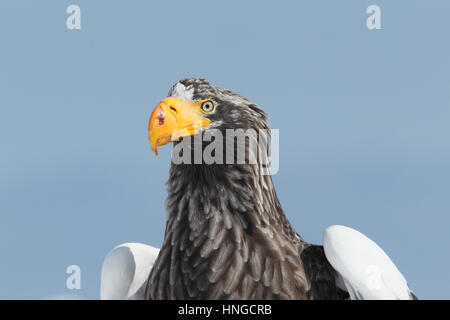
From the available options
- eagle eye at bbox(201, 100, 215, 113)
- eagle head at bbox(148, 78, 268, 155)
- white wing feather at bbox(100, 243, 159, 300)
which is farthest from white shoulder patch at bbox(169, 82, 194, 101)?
white wing feather at bbox(100, 243, 159, 300)

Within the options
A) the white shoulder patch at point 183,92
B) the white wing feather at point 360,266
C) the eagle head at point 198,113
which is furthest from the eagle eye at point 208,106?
→ the white wing feather at point 360,266

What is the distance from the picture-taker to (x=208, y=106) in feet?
18.0

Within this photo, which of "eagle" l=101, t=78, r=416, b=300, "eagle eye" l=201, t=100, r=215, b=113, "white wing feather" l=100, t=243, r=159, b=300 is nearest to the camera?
"eagle" l=101, t=78, r=416, b=300

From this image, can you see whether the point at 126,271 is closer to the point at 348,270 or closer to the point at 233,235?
the point at 233,235

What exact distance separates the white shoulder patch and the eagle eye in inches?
5.3

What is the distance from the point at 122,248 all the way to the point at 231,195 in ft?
5.78

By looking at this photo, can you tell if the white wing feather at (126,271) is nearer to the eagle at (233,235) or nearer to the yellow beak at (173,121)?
the eagle at (233,235)

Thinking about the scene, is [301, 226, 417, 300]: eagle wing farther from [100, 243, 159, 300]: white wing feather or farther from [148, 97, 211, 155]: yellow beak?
[100, 243, 159, 300]: white wing feather

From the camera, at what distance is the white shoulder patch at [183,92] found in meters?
5.52

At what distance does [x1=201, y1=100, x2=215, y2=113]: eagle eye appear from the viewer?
18.0 feet

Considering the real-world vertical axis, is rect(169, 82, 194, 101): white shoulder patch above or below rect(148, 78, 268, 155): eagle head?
above

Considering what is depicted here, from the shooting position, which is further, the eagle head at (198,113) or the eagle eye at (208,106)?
the eagle eye at (208,106)

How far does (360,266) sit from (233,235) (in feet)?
3.58

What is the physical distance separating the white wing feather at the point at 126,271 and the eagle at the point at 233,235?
48 centimetres
